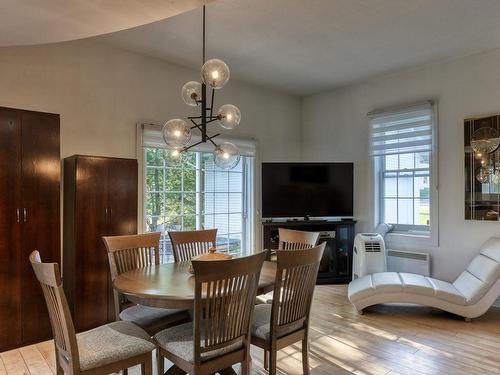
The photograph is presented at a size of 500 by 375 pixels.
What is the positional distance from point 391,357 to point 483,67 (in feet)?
11.2

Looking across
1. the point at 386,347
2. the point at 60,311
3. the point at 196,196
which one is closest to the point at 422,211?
the point at 386,347

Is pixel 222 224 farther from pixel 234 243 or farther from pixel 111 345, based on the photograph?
pixel 111 345

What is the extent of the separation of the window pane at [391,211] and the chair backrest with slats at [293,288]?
9.97 feet

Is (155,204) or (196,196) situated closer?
(155,204)

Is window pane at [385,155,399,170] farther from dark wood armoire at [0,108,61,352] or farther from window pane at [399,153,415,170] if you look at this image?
dark wood armoire at [0,108,61,352]

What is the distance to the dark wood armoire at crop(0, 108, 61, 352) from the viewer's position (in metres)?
2.94

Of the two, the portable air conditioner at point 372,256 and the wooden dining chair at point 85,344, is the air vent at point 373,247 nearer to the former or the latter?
the portable air conditioner at point 372,256

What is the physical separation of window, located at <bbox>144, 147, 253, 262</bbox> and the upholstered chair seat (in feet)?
6.70

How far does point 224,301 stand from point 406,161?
3852 millimetres

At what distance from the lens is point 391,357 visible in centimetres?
286

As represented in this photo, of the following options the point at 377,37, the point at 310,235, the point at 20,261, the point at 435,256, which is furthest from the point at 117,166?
the point at 435,256

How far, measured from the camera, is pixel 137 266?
2953 mm

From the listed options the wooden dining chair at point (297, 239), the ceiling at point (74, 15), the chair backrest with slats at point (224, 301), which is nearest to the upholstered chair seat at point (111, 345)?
the chair backrest with slats at point (224, 301)

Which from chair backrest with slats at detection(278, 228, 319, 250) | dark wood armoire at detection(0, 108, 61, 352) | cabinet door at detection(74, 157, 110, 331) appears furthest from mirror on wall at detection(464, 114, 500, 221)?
dark wood armoire at detection(0, 108, 61, 352)
